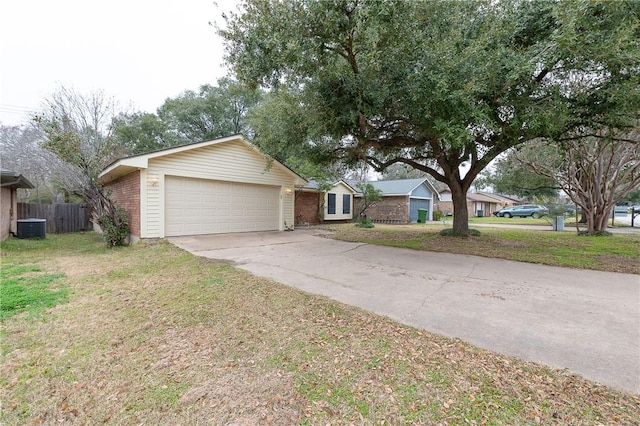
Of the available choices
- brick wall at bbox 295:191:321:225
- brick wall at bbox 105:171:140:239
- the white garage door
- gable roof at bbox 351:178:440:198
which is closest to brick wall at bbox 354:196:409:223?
gable roof at bbox 351:178:440:198

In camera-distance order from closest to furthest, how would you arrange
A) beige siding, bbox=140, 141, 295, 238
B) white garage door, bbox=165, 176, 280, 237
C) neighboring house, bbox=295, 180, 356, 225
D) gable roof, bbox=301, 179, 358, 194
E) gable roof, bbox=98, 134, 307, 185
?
gable roof, bbox=98, 134, 307, 185 < beige siding, bbox=140, 141, 295, 238 < white garage door, bbox=165, 176, 280, 237 < gable roof, bbox=301, 179, 358, 194 < neighboring house, bbox=295, 180, 356, 225

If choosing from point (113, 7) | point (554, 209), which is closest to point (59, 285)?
point (113, 7)

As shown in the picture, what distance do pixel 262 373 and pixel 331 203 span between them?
→ 16.0 meters

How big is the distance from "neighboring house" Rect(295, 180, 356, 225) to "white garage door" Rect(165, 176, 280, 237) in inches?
130

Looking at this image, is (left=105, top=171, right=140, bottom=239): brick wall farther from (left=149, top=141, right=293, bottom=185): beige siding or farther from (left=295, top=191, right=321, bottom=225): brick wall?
(left=295, top=191, right=321, bottom=225): brick wall

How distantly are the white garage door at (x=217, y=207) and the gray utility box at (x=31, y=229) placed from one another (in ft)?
18.3

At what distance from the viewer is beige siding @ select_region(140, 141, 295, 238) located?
9.23m

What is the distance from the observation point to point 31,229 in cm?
1080

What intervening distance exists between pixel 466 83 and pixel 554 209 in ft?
43.2

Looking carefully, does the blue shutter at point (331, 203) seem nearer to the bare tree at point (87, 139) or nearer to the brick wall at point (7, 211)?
the bare tree at point (87, 139)

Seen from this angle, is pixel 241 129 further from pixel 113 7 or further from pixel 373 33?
pixel 373 33

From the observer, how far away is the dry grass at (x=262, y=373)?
194 cm

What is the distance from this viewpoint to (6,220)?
10.4m

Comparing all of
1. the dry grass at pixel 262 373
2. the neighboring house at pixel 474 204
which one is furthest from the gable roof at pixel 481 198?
the dry grass at pixel 262 373
